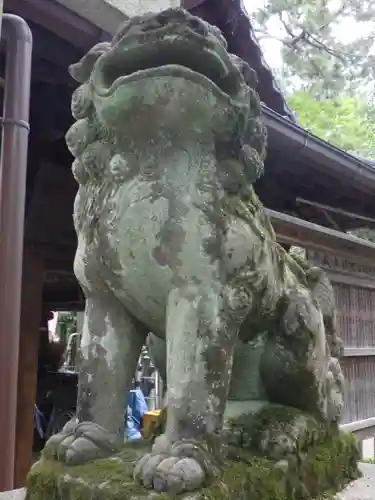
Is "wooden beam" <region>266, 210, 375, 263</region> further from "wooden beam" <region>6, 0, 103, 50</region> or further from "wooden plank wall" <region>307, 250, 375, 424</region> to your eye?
"wooden beam" <region>6, 0, 103, 50</region>

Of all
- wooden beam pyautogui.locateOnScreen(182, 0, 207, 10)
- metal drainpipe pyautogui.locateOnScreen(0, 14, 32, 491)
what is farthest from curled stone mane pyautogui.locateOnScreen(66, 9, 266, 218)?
wooden beam pyautogui.locateOnScreen(182, 0, 207, 10)

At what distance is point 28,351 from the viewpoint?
12.1 ft

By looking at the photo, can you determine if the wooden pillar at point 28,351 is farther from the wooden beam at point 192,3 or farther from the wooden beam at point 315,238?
the wooden beam at point 192,3

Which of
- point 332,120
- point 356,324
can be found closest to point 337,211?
point 356,324

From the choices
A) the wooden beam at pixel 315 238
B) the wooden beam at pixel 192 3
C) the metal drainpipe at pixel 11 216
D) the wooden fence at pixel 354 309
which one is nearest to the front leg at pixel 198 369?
the metal drainpipe at pixel 11 216

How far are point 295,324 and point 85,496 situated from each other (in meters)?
0.62

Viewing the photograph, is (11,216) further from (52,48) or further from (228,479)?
(228,479)

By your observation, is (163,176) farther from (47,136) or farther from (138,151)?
(47,136)

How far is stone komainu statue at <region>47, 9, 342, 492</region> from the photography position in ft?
3.64

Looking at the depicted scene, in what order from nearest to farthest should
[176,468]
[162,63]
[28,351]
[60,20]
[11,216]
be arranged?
[176,468], [162,63], [11,216], [60,20], [28,351]

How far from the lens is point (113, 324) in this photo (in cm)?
125

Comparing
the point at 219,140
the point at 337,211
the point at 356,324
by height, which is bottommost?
the point at 356,324

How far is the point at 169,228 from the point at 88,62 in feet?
1.38

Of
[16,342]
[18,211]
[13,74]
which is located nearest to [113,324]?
[16,342]
